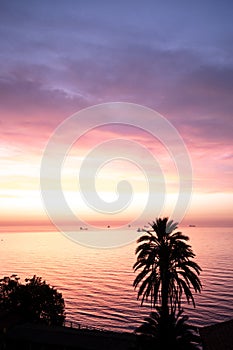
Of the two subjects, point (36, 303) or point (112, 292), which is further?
point (112, 292)

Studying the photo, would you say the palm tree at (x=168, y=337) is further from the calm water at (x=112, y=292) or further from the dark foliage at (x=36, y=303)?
the calm water at (x=112, y=292)

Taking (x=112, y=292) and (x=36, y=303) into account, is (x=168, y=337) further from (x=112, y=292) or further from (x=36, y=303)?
(x=112, y=292)

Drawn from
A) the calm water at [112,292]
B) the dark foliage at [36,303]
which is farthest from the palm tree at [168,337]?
the calm water at [112,292]

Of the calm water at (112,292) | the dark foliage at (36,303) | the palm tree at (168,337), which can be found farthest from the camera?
the calm water at (112,292)

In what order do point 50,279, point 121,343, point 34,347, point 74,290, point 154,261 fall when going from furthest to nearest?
point 50,279 → point 74,290 → point 34,347 → point 121,343 → point 154,261

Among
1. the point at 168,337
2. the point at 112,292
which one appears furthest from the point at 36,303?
the point at 112,292

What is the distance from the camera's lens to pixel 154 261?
98.6ft

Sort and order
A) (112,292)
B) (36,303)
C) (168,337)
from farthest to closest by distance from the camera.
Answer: (112,292)
(36,303)
(168,337)

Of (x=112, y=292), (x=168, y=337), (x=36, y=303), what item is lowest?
(x=168, y=337)

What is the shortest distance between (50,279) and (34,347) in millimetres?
106431

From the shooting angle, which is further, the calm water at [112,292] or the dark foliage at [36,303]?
the calm water at [112,292]

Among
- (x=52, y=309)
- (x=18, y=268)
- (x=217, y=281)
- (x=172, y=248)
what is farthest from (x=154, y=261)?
(x=18, y=268)

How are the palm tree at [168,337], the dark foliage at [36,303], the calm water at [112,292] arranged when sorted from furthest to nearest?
the calm water at [112,292]
the dark foliage at [36,303]
the palm tree at [168,337]

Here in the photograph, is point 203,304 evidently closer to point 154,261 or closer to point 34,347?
point 34,347
